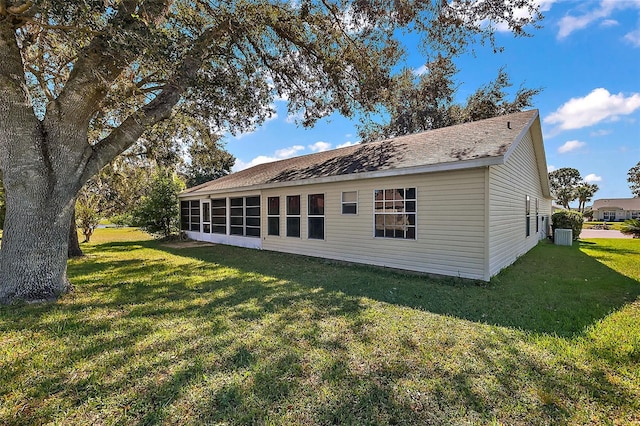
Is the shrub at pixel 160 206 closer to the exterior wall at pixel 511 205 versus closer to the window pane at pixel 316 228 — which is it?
the window pane at pixel 316 228

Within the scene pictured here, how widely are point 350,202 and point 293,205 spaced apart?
2.64 meters

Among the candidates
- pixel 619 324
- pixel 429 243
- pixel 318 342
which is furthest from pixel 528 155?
pixel 318 342

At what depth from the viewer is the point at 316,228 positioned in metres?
9.96

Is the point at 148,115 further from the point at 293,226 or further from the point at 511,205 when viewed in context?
the point at 511,205

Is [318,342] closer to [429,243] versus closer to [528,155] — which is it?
[429,243]

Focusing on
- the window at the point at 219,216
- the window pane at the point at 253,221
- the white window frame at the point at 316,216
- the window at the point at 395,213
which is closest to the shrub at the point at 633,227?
the window at the point at 395,213

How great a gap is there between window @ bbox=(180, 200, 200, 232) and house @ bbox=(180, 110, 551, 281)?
441cm

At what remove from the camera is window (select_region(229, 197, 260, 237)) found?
484 inches

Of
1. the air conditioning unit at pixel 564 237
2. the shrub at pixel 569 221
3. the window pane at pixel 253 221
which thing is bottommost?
the air conditioning unit at pixel 564 237

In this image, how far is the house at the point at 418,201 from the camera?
21.4ft

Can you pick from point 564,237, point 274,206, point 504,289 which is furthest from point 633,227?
point 274,206

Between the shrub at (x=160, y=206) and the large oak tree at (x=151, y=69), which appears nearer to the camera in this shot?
the large oak tree at (x=151, y=69)

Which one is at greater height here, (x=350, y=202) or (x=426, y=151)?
(x=426, y=151)

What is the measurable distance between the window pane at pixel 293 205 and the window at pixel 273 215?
60 centimetres
